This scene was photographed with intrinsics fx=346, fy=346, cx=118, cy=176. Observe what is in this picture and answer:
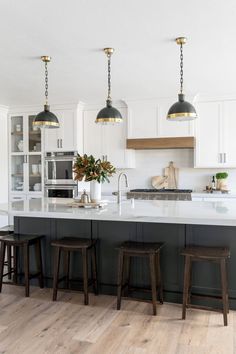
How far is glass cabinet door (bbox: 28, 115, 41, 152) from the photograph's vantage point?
6.35 metres

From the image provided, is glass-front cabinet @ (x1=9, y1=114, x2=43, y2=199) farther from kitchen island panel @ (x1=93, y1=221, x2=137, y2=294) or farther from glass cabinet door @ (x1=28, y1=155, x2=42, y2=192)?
kitchen island panel @ (x1=93, y1=221, x2=137, y2=294)

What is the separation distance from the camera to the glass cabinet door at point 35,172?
634cm

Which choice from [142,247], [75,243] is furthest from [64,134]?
[142,247]

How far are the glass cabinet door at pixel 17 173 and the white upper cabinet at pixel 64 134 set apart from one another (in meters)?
0.71

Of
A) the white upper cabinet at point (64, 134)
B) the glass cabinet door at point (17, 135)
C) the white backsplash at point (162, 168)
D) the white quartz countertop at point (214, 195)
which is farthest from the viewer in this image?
the glass cabinet door at point (17, 135)

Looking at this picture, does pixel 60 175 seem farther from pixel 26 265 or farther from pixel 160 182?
pixel 26 265

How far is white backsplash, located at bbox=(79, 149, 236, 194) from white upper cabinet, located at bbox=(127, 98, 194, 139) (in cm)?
53

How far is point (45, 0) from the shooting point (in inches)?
98.3

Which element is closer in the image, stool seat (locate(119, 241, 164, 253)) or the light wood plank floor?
the light wood plank floor

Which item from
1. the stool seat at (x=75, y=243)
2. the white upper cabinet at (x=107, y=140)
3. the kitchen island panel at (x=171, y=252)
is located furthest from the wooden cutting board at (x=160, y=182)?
the stool seat at (x=75, y=243)

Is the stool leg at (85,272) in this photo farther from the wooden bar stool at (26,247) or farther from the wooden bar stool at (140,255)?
the wooden bar stool at (26,247)

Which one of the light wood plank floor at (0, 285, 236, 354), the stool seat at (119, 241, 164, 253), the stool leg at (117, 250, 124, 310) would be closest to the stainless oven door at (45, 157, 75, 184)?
the light wood plank floor at (0, 285, 236, 354)

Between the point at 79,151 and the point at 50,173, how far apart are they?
66cm

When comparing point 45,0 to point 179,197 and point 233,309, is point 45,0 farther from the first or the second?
point 179,197
